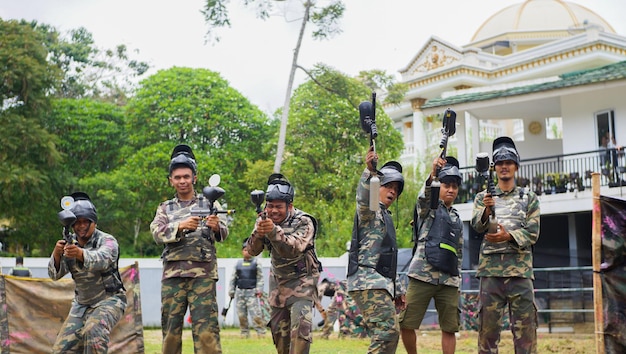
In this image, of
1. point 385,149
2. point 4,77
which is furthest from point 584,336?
→ point 4,77

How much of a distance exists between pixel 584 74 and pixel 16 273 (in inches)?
654

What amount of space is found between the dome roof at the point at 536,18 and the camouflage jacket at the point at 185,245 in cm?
4126

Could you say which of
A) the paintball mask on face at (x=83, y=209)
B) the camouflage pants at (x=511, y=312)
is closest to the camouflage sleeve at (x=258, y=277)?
the paintball mask on face at (x=83, y=209)

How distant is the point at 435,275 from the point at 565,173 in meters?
16.0

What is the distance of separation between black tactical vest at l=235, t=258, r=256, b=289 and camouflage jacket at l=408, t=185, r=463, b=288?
10.5m

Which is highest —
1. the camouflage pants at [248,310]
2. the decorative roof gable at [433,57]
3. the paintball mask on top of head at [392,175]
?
the decorative roof gable at [433,57]

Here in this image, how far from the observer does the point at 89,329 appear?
28.4 ft

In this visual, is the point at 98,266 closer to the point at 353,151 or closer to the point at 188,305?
the point at 188,305

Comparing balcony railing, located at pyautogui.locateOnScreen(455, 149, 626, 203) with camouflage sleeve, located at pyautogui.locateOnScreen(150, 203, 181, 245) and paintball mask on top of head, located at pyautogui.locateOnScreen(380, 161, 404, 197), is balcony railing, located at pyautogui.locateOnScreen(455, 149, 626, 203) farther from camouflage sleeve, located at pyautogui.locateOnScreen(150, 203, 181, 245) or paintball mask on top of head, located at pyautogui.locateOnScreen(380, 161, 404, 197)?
camouflage sleeve, located at pyautogui.locateOnScreen(150, 203, 181, 245)

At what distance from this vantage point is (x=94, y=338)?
8.58 metres

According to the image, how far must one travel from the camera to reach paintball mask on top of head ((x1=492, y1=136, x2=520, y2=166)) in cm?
870

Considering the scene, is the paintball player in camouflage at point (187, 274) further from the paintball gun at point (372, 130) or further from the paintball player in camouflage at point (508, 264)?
the paintball player in camouflage at point (508, 264)

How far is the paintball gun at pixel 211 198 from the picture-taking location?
818 centimetres

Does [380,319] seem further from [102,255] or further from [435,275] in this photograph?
[102,255]
